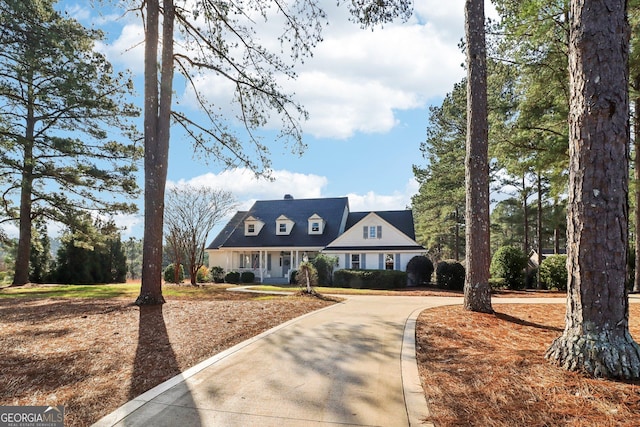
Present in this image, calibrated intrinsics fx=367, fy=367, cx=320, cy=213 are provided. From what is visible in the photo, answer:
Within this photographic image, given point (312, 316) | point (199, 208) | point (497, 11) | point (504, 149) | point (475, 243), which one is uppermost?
point (497, 11)

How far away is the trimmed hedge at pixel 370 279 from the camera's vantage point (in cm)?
2211

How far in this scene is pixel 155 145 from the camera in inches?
369

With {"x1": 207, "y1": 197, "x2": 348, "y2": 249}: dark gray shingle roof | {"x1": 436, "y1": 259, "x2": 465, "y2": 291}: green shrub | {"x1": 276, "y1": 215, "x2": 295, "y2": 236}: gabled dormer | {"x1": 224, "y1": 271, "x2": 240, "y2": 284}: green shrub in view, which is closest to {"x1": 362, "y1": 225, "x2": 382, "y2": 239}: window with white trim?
{"x1": 207, "y1": 197, "x2": 348, "y2": 249}: dark gray shingle roof

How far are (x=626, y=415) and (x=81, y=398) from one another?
465cm

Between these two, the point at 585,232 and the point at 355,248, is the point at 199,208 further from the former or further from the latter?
the point at 585,232

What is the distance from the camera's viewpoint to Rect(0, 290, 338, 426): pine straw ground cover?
355cm

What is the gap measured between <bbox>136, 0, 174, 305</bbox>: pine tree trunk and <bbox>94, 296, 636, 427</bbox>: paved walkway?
186 inches

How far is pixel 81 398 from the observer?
3441mm

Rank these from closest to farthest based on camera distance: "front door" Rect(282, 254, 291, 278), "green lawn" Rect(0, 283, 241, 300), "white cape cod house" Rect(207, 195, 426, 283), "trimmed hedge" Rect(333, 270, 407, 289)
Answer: "green lawn" Rect(0, 283, 241, 300) < "trimmed hedge" Rect(333, 270, 407, 289) < "white cape cod house" Rect(207, 195, 426, 283) < "front door" Rect(282, 254, 291, 278)

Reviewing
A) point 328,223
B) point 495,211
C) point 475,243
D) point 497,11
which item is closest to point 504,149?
point 497,11

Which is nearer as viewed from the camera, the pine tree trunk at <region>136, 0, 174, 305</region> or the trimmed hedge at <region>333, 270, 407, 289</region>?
the pine tree trunk at <region>136, 0, 174, 305</region>

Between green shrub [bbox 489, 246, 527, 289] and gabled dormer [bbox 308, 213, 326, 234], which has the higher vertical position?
gabled dormer [bbox 308, 213, 326, 234]

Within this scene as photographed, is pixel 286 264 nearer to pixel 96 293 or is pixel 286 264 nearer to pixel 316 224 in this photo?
pixel 316 224

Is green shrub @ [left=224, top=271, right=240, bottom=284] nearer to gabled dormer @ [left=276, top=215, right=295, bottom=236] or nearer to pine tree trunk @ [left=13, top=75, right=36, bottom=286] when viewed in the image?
gabled dormer @ [left=276, top=215, right=295, bottom=236]
